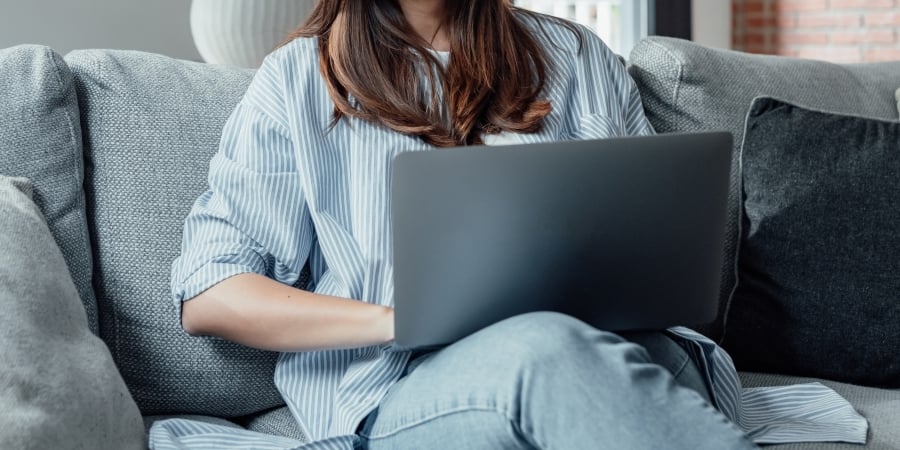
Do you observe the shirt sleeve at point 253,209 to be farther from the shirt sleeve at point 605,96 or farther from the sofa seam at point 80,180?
the shirt sleeve at point 605,96

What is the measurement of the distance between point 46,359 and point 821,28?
397 cm

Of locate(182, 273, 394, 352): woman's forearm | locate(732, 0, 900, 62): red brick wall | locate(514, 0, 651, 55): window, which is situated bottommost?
locate(732, 0, 900, 62): red brick wall

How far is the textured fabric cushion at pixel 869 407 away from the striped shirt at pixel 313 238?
0.05ft

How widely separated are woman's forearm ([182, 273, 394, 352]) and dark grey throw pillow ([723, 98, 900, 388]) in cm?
67

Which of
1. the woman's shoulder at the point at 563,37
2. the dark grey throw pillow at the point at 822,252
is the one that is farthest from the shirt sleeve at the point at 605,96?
the dark grey throw pillow at the point at 822,252

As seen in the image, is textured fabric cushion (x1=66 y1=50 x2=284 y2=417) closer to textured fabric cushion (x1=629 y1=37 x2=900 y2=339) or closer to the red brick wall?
textured fabric cushion (x1=629 y1=37 x2=900 y2=339)

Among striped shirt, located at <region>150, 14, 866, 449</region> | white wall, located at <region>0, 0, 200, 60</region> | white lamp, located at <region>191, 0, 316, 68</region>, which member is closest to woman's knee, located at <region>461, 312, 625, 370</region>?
striped shirt, located at <region>150, 14, 866, 449</region>

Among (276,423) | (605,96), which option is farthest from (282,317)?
(605,96)

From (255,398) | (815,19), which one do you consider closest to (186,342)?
(255,398)

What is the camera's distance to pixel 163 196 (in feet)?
4.41

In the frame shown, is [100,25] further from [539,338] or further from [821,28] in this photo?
[821,28]

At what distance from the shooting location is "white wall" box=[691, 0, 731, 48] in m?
4.22

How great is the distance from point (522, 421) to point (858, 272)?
0.75 m

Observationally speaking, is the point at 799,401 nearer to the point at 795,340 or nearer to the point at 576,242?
the point at 795,340
